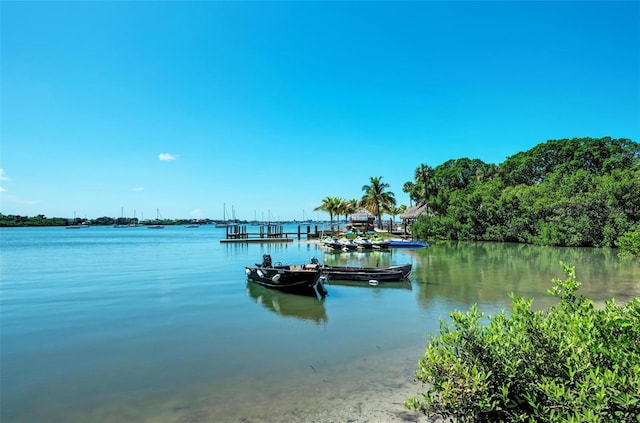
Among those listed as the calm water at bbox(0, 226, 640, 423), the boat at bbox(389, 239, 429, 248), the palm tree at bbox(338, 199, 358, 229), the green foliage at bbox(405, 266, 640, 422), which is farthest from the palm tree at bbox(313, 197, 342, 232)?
the green foliage at bbox(405, 266, 640, 422)

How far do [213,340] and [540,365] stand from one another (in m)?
8.85

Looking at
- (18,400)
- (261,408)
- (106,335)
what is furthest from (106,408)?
(106,335)

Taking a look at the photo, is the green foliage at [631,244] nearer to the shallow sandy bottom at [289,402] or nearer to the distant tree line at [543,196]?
the shallow sandy bottom at [289,402]

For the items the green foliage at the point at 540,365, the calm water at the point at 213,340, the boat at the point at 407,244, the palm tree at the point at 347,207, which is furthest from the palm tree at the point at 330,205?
the green foliage at the point at 540,365

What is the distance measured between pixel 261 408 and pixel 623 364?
535cm

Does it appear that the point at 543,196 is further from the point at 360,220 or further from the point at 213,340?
the point at 213,340

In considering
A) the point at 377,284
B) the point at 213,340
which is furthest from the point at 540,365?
the point at 377,284

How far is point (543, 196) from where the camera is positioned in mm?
42000

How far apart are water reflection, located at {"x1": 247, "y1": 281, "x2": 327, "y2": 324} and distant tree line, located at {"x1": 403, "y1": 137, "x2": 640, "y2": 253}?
1147 inches

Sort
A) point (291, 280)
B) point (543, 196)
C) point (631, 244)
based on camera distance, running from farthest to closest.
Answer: point (543, 196)
point (291, 280)
point (631, 244)

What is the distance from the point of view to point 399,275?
19297 mm

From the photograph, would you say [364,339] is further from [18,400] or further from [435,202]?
[435,202]

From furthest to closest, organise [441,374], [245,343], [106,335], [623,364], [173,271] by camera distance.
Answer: [173,271], [106,335], [245,343], [441,374], [623,364]

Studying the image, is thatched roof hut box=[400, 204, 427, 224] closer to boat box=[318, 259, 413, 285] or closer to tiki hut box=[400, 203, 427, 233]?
tiki hut box=[400, 203, 427, 233]
